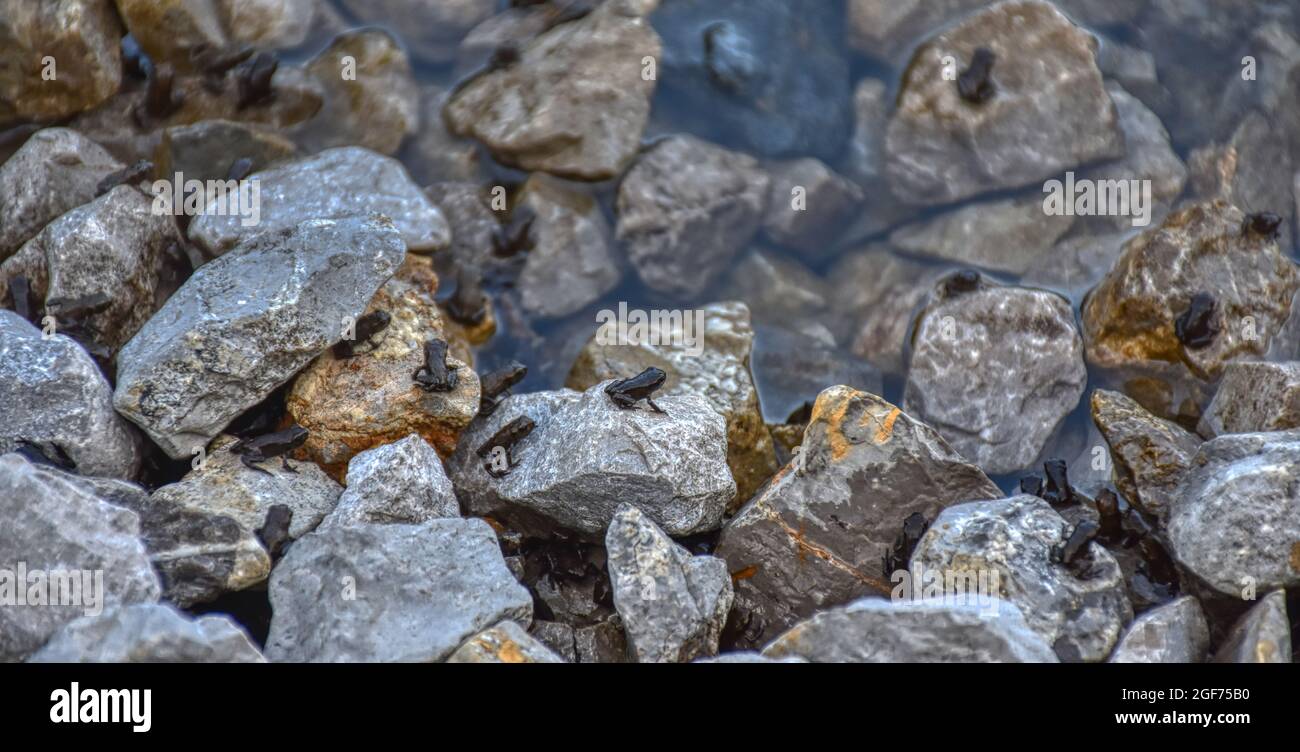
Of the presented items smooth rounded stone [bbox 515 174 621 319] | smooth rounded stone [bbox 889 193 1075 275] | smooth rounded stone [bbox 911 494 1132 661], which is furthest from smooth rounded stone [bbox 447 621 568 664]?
smooth rounded stone [bbox 889 193 1075 275]

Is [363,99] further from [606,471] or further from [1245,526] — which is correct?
[1245,526]

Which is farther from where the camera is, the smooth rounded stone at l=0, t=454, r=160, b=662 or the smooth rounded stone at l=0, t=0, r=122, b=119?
the smooth rounded stone at l=0, t=0, r=122, b=119

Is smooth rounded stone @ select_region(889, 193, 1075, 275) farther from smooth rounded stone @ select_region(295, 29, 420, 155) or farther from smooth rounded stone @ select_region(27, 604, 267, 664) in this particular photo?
smooth rounded stone @ select_region(27, 604, 267, 664)

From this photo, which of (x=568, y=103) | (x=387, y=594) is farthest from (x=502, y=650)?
(x=568, y=103)

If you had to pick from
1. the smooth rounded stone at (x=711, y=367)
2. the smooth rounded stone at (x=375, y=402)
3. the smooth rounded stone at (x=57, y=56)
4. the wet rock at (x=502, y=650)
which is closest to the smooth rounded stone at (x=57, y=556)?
the smooth rounded stone at (x=375, y=402)

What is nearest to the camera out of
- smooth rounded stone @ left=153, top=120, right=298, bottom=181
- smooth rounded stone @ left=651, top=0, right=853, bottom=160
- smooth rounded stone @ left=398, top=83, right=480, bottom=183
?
smooth rounded stone @ left=153, top=120, right=298, bottom=181

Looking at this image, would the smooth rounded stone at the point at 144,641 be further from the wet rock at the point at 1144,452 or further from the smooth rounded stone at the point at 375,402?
the wet rock at the point at 1144,452
